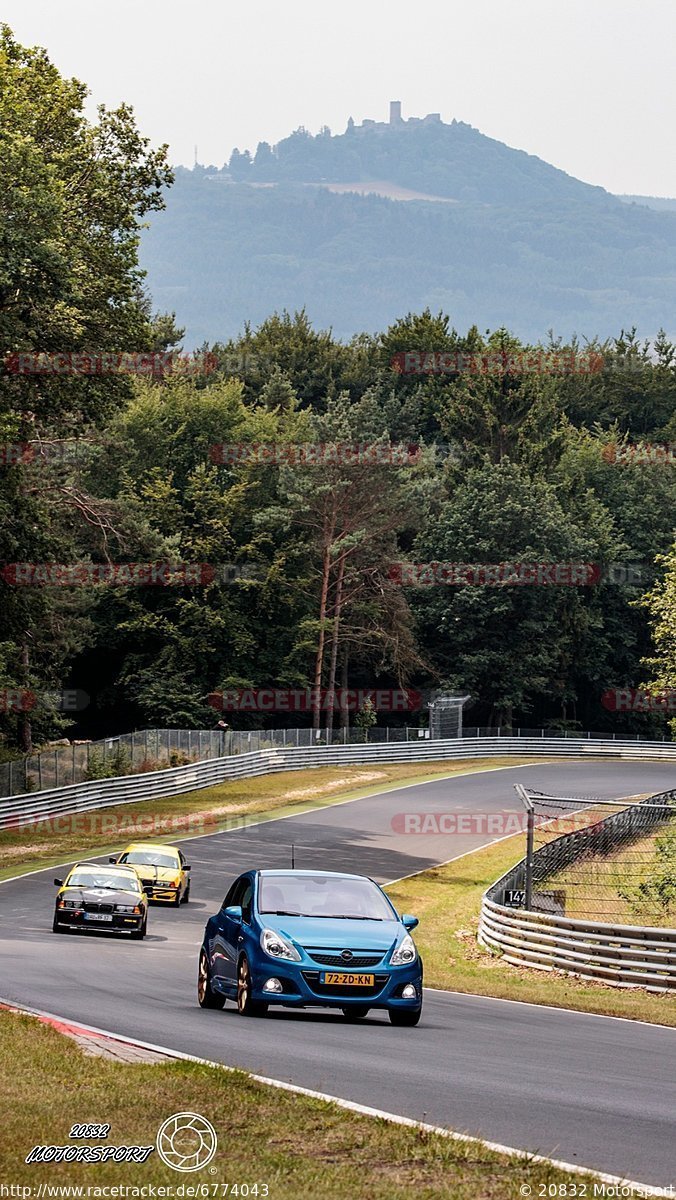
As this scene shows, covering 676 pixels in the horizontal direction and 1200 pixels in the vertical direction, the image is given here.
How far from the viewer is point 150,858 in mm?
34438

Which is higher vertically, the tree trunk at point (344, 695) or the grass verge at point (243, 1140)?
the tree trunk at point (344, 695)

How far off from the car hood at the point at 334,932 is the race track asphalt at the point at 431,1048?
0.78 meters

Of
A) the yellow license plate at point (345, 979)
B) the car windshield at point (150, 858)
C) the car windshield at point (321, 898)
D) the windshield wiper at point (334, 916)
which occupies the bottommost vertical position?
the car windshield at point (150, 858)

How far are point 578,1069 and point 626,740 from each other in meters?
77.8

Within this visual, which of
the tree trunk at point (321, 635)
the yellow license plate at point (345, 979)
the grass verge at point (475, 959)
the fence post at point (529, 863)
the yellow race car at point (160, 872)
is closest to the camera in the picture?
the yellow license plate at point (345, 979)

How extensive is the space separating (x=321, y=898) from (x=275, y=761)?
5234 cm

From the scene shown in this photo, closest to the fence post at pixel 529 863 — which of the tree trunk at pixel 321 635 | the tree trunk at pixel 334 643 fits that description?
the tree trunk at pixel 321 635

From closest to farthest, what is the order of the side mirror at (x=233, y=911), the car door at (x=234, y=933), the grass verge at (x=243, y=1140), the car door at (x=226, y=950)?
the grass verge at (x=243, y=1140) → the car door at (x=234, y=933) → the car door at (x=226, y=950) → the side mirror at (x=233, y=911)

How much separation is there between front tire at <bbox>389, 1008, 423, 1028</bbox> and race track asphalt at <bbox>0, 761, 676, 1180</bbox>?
210 millimetres

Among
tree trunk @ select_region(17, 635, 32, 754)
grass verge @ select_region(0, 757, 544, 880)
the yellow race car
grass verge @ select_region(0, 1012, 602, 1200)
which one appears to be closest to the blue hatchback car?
grass verge @ select_region(0, 1012, 602, 1200)

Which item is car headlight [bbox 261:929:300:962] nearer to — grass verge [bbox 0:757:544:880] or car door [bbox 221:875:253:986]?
car door [bbox 221:875:253:986]

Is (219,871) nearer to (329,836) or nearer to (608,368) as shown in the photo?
(329,836)

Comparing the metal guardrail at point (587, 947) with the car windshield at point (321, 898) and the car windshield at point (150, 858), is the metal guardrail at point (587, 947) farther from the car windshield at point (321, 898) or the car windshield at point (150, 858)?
the car windshield at point (150, 858)

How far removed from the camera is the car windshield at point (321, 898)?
1577 centimetres
